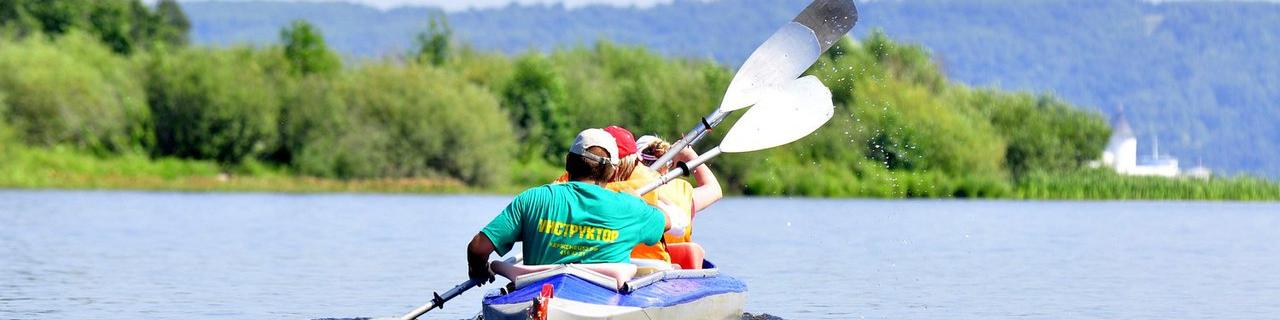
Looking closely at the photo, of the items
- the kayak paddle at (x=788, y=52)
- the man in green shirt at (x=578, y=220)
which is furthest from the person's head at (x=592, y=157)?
the kayak paddle at (x=788, y=52)

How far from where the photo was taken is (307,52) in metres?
66.1

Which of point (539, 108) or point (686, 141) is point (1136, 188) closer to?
point (539, 108)

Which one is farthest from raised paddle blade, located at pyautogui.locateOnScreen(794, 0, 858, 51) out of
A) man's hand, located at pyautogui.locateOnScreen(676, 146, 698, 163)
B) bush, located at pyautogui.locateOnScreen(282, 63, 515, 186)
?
bush, located at pyautogui.locateOnScreen(282, 63, 515, 186)

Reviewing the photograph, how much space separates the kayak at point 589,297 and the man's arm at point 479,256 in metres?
0.11

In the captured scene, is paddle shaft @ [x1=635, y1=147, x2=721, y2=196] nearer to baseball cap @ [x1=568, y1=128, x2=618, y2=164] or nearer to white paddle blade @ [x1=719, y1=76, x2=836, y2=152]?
baseball cap @ [x1=568, y1=128, x2=618, y2=164]

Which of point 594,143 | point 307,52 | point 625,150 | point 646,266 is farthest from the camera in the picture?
point 307,52

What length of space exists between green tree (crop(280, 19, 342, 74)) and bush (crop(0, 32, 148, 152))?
29.8ft

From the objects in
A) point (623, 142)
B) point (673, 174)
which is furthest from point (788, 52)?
point (623, 142)

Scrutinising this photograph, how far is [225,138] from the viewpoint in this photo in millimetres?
55188

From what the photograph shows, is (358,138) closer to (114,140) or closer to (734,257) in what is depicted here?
(114,140)

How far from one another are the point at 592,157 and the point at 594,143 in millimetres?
89

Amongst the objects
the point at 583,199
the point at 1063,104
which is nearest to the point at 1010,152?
the point at 1063,104

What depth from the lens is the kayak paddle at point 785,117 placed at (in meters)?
14.4

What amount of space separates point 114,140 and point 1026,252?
34.8m
